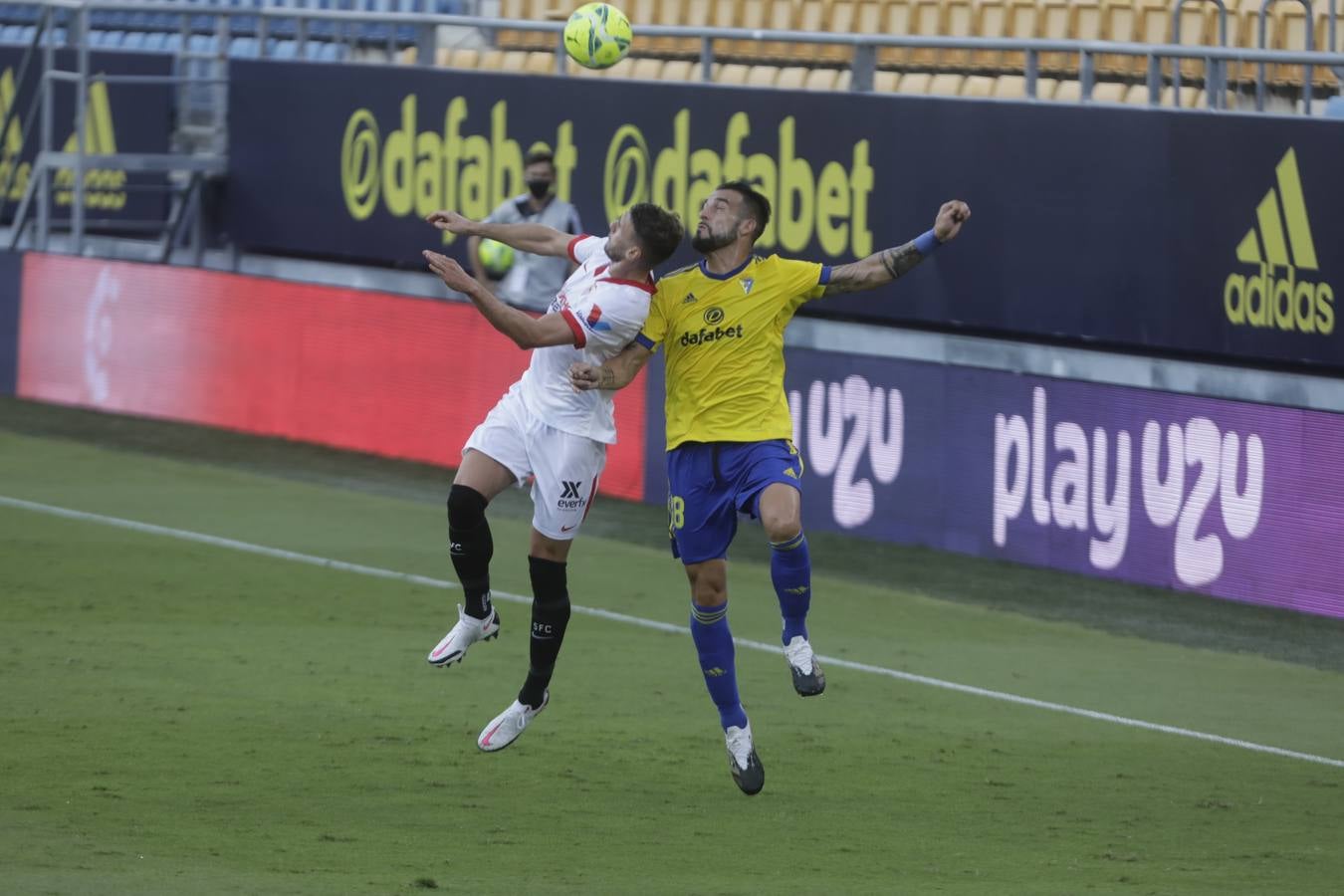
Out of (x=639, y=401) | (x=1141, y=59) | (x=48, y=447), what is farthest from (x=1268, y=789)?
(x=48, y=447)

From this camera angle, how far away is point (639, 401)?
55.7 feet

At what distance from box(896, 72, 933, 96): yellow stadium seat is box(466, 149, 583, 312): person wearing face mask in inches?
103

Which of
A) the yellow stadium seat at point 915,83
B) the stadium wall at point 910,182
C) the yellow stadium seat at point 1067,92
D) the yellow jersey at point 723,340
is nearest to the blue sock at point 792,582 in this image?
the yellow jersey at point 723,340

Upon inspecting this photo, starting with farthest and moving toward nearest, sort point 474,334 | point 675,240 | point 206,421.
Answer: point 206,421 → point 474,334 → point 675,240

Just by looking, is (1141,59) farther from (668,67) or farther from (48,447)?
(48,447)

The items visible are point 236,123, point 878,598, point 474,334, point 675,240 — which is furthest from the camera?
point 236,123

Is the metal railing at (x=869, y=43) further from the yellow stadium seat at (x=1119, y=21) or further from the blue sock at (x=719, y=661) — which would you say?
the blue sock at (x=719, y=661)

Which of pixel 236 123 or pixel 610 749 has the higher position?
pixel 236 123

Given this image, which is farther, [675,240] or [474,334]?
[474,334]

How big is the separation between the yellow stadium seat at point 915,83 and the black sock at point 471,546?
324 inches

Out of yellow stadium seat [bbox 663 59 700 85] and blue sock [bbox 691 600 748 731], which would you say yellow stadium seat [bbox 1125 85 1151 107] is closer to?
yellow stadium seat [bbox 663 59 700 85]

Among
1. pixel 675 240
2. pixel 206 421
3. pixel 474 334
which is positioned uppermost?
pixel 675 240

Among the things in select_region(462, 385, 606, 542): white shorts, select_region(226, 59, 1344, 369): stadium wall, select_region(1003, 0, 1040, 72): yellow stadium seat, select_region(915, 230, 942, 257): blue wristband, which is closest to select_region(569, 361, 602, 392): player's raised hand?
select_region(462, 385, 606, 542): white shorts

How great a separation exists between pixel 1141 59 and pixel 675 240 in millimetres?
7521
